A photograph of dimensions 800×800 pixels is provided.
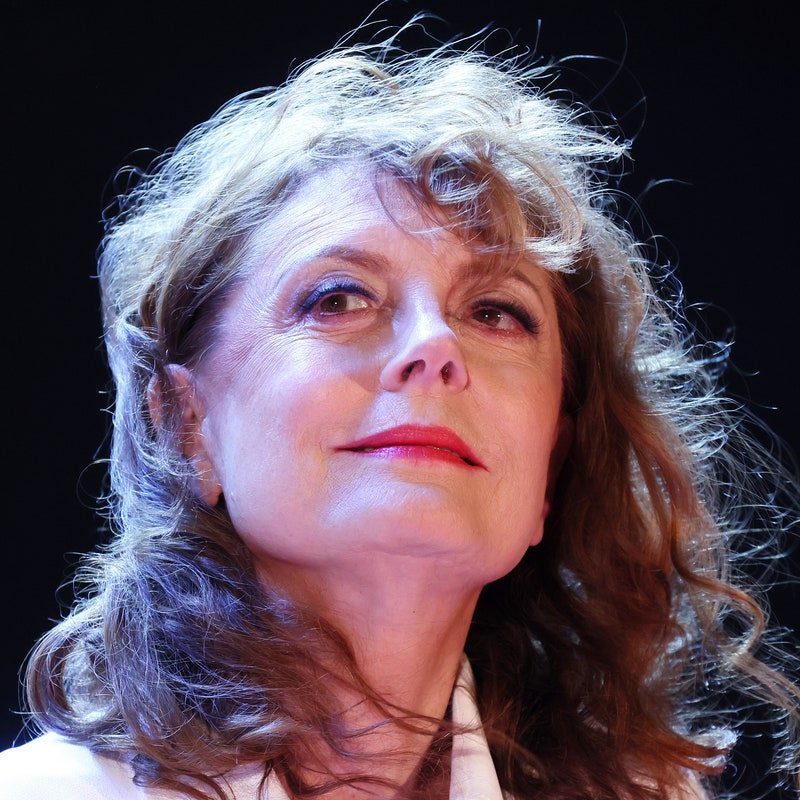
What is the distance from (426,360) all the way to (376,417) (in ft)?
0.33

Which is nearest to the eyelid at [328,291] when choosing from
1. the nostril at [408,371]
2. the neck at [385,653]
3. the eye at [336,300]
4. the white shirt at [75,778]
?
the eye at [336,300]

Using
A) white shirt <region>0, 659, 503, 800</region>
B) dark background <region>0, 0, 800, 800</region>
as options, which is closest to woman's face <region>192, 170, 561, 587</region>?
white shirt <region>0, 659, 503, 800</region>

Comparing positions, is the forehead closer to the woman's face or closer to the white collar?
the woman's face

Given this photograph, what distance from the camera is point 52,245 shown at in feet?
7.13

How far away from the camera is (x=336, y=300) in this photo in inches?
66.8

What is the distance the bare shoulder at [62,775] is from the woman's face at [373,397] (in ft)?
1.15

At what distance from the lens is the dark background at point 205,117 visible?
213 centimetres

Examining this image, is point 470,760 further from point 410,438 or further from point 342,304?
point 342,304

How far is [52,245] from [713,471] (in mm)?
1259

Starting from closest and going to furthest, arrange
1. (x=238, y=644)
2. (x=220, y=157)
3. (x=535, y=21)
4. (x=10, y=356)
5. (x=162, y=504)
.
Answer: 1. (x=238, y=644)
2. (x=162, y=504)
3. (x=220, y=157)
4. (x=10, y=356)
5. (x=535, y=21)

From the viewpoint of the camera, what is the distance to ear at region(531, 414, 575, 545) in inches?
79.5

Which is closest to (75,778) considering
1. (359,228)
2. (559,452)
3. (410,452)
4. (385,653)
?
(385,653)

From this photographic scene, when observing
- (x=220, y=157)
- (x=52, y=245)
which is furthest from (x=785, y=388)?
(x=52, y=245)

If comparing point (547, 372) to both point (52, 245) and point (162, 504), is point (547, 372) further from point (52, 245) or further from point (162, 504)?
point (52, 245)
